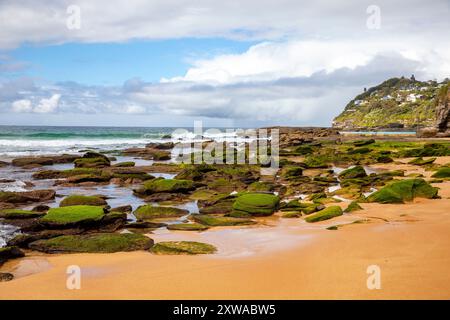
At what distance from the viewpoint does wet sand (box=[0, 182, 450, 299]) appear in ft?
19.5

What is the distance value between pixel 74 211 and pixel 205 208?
14.9 feet

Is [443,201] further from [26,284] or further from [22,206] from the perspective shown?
[22,206]

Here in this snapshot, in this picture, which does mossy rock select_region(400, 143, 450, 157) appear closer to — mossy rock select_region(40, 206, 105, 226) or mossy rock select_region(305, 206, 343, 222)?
mossy rock select_region(305, 206, 343, 222)

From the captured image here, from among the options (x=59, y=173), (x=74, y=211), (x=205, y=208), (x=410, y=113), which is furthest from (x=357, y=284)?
(x=410, y=113)

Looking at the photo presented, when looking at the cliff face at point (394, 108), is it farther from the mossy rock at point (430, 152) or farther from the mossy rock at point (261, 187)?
the mossy rock at point (261, 187)

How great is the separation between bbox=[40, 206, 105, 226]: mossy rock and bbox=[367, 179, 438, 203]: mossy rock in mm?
8550

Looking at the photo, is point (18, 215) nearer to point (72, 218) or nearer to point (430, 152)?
point (72, 218)

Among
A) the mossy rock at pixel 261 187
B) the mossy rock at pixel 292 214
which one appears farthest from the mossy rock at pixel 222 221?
the mossy rock at pixel 261 187

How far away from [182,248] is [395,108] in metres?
156

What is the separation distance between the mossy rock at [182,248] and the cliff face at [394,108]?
11343cm

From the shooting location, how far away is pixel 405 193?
543 inches

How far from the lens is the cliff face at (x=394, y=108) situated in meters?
130

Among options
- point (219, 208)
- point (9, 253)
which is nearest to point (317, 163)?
point (219, 208)
